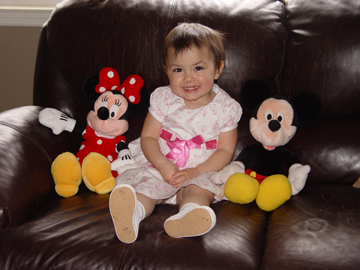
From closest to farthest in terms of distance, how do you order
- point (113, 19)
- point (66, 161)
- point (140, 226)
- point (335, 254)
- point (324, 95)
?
point (335, 254) → point (140, 226) → point (66, 161) → point (324, 95) → point (113, 19)

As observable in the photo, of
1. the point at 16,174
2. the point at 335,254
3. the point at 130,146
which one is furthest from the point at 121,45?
the point at 335,254

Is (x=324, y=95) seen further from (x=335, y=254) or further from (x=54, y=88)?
(x=54, y=88)

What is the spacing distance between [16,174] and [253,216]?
828mm

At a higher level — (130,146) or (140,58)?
(140,58)

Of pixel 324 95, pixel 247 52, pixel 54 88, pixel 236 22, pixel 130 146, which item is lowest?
pixel 130 146

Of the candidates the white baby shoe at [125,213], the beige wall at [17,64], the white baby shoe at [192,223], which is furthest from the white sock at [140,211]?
the beige wall at [17,64]

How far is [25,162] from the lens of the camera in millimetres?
1338

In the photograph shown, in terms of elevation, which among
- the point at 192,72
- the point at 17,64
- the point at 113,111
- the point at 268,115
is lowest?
the point at 17,64

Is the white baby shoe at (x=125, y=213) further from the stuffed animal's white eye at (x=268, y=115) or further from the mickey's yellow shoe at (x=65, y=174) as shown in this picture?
the stuffed animal's white eye at (x=268, y=115)

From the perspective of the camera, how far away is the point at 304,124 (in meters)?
1.66

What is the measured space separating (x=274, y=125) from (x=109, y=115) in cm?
68

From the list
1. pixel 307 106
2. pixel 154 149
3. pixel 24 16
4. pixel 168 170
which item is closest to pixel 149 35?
pixel 154 149

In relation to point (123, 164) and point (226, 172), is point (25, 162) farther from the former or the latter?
point (226, 172)

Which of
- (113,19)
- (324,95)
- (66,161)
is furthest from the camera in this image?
(113,19)
